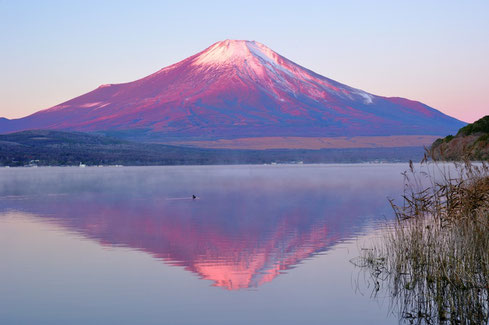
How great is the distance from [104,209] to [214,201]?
7078mm

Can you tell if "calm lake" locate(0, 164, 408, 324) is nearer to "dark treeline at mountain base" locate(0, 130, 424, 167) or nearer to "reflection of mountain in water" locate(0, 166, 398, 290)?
"reflection of mountain in water" locate(0, 166, 398, 290)

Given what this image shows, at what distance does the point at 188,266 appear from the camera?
1689 cm

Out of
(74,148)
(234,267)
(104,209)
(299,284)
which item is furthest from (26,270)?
(74,148)

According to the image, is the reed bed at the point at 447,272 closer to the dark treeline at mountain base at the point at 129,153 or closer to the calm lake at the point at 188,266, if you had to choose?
the calm lake at the point at 188,266

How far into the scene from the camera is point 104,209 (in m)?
33.8

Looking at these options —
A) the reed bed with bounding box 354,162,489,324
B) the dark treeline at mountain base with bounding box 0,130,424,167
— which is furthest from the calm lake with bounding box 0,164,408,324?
the dark treeline at mountain base with bounding box 0,130,424,167

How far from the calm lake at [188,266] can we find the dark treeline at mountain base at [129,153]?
4132 inches

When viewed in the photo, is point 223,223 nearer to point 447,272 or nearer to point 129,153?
point 447,272

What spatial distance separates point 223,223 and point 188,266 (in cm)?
1026

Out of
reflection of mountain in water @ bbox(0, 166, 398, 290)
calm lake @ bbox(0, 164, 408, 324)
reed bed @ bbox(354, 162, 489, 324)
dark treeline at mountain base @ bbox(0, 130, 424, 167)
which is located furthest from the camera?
dark treeline at mountain base @ bbox(0, 130, 424, 167)

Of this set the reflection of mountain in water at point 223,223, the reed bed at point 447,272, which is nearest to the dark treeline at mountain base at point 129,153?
the reflection of mountain in water at point 223,223

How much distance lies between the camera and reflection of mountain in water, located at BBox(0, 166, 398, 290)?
17.6 metres

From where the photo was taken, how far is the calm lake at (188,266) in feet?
40.5

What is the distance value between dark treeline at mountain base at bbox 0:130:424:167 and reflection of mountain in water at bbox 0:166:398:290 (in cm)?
9224
